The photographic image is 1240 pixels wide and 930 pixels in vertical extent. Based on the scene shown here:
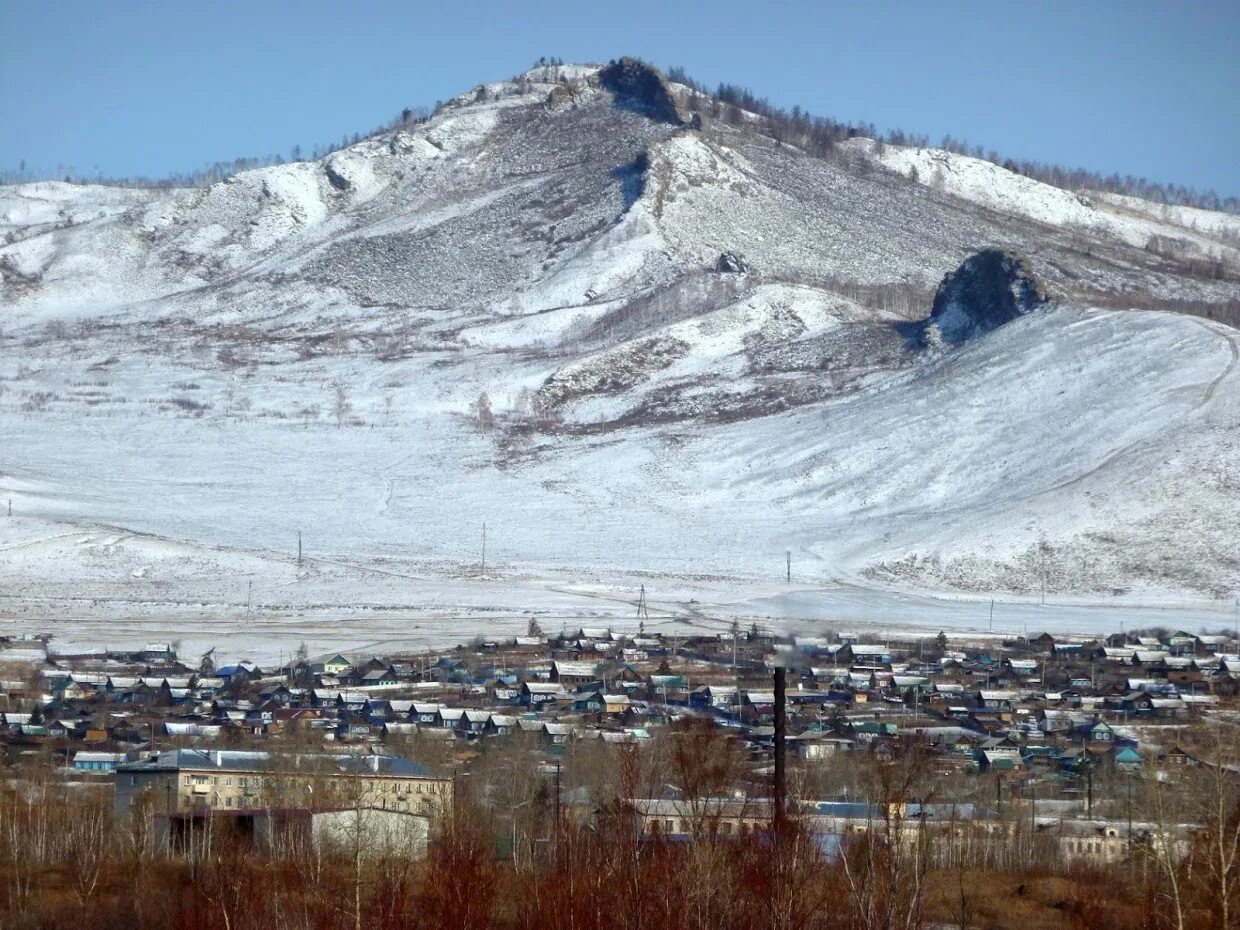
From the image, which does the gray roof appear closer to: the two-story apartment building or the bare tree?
the two-story apartment building

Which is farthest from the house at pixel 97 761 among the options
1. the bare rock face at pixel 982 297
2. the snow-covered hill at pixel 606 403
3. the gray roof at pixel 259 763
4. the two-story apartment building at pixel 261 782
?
the bare rock face at pixel 982 297

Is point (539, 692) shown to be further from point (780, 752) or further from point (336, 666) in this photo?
point (780, 752)

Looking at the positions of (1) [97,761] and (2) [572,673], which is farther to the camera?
(2) [572,673]

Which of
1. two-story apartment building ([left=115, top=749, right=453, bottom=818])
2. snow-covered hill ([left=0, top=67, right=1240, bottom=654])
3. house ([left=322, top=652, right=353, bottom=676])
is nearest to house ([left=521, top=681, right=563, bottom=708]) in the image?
house ([left=322, top=652, right=353, bottom=676])

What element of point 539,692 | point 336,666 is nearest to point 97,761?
point 539,692

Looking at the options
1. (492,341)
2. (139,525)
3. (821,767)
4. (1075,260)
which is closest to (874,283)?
(1075,260)

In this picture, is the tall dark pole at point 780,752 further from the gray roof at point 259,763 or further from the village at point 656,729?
the gray roof at point 259,763

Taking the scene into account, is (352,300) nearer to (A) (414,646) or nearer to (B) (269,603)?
(B) (269,603)
